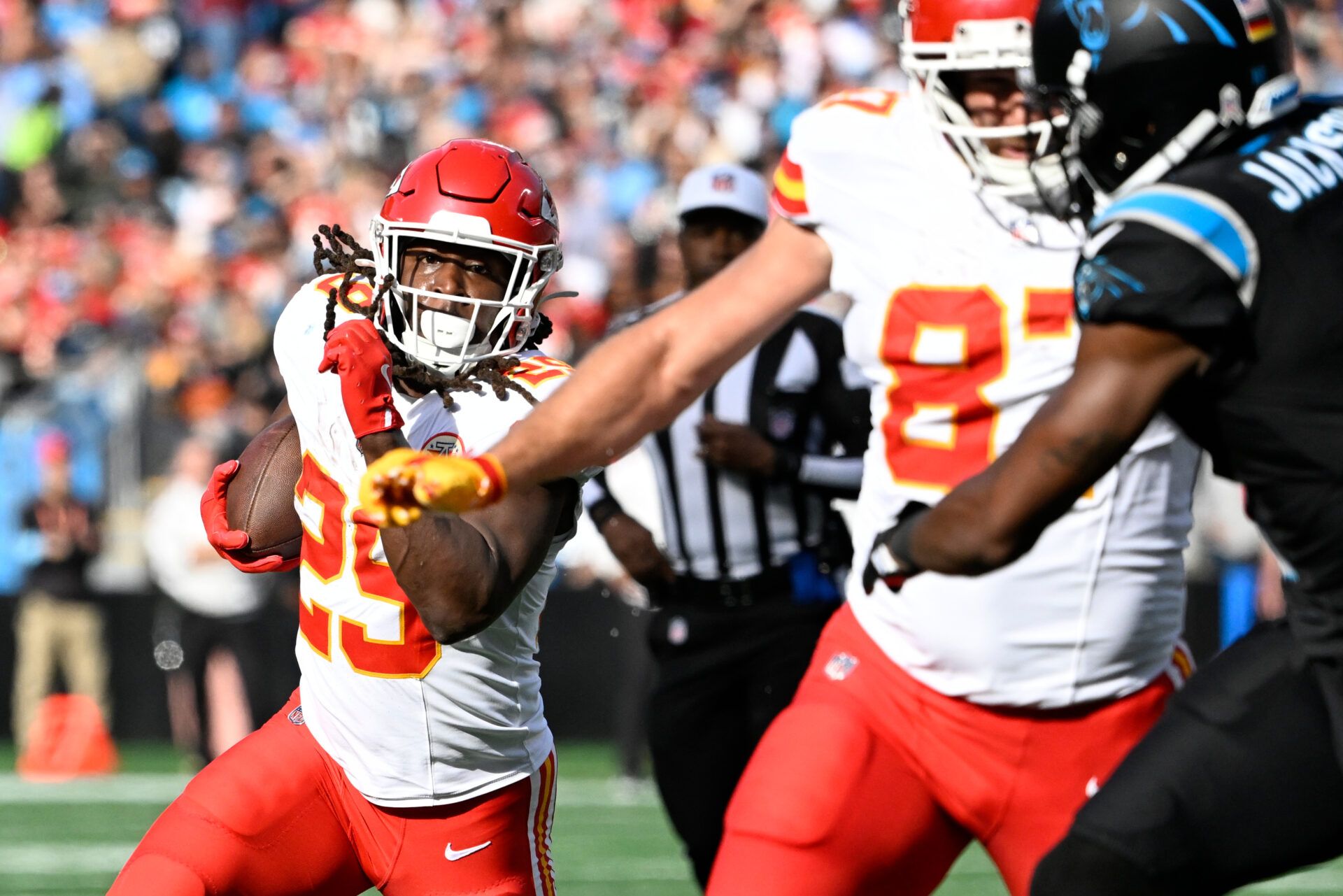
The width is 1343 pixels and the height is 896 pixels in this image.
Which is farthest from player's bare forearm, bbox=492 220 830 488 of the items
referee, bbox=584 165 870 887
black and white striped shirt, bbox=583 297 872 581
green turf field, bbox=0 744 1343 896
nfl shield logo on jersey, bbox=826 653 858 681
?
green turf field, bbox=0 744 1343 896

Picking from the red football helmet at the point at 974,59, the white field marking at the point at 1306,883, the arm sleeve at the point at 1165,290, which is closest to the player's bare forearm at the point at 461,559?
the red football helmet at the point at 974,59

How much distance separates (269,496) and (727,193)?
81.6 inches

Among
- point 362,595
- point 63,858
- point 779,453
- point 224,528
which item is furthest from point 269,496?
point 63,858

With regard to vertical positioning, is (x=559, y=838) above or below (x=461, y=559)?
below

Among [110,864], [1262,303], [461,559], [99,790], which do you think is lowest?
[99,790]

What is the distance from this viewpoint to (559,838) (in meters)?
6.86

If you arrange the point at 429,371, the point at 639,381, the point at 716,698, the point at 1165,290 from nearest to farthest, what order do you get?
the point at 1165,290 < the point at 639,381 < the point at 429,371 < the point at 716,698

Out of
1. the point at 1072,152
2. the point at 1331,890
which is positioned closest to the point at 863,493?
the point at 1072,152

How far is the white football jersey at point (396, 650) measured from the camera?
9.84 feet

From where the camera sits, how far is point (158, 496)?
9.05 metres

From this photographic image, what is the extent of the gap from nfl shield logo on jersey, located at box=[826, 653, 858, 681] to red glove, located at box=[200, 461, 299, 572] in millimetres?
1003

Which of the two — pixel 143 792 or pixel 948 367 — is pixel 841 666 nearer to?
pixel 948 367

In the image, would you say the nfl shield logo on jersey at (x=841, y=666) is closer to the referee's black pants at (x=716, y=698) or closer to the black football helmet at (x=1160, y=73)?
the black football helmet at (x=1160, y=73)

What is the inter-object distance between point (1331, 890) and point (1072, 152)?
4129 millimetres
